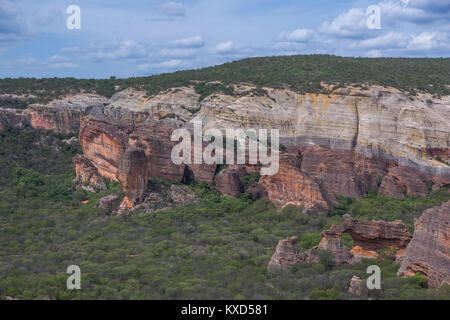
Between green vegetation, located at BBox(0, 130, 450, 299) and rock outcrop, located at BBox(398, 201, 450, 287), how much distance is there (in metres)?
0.61

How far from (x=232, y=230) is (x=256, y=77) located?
23116 millimetres

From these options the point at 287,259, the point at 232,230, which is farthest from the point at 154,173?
the point at 287,259

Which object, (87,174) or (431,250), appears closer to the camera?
(431,250)

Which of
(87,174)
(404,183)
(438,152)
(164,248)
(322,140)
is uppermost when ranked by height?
(322,140)

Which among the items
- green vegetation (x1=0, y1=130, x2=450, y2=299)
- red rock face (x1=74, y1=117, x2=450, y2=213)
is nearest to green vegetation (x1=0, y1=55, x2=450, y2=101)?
red rock face (x1=74, y1=117, x2=450, y2=213)

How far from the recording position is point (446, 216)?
19.8 metres

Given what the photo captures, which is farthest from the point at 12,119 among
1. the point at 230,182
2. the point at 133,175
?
the point at 230,182

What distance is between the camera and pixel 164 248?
25.5 meters

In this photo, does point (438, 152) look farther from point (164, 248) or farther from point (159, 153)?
point (164, 248)

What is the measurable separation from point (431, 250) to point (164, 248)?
11.9 m

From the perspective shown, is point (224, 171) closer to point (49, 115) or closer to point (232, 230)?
point (232, 230)

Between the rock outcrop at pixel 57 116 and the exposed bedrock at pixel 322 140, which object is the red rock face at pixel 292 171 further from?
the rock outcrop at pixel 57 116

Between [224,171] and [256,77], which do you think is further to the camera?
[256,77]

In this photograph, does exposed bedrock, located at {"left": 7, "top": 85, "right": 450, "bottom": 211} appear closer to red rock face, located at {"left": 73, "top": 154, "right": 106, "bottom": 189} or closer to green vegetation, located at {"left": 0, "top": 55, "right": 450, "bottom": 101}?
red rock face, located at {"left": 73, "top": 154, "right": 106, "bottom": 189}
